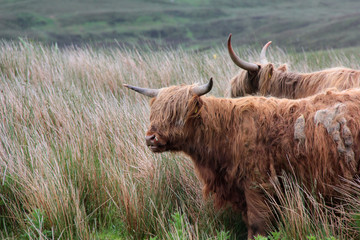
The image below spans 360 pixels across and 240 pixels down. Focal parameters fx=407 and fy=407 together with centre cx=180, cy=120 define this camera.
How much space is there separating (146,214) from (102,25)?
104 ft

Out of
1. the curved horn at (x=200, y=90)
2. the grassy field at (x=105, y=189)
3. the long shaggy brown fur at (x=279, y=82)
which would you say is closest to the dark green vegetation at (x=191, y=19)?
the long shaggy brown fur at (x=279, y=82)

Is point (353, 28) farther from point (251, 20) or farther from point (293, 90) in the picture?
point (293, 90)

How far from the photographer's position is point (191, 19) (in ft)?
123

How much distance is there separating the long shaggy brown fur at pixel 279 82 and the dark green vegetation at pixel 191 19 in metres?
16.8

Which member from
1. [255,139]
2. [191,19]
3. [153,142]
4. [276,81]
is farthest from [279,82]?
[191,19]

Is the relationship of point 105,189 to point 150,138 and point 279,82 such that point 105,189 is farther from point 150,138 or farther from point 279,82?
Answer: point 279,82

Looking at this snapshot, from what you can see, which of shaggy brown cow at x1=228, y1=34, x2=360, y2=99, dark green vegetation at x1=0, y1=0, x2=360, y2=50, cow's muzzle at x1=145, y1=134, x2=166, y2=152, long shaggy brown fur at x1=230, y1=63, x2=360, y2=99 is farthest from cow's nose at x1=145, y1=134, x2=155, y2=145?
dark green vegetation at x1=0, y1=0, x2=360, y2=50

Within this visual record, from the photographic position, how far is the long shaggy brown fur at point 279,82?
15.6 feet

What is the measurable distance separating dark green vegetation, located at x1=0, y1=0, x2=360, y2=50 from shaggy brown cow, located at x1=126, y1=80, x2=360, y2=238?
62.1ft

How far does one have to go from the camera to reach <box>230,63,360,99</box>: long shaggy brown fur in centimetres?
Result: 475

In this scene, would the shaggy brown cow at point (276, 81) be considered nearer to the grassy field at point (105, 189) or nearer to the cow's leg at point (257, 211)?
the grassy field at point (105, 189)

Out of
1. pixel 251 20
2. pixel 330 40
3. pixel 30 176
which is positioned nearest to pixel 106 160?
pixel 30 176

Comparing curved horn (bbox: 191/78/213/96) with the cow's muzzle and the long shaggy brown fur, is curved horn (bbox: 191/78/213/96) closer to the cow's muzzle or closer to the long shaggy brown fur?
the cow's muzzle

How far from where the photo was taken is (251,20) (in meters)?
34.8
